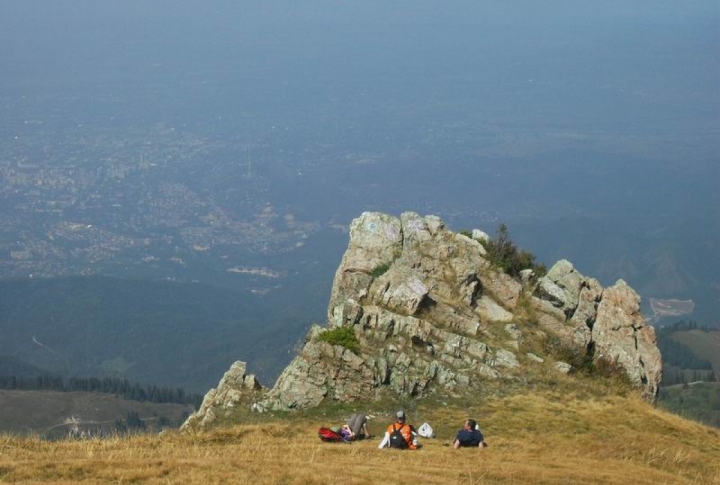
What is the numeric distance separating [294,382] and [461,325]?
8924mm

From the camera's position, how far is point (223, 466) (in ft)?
71.1

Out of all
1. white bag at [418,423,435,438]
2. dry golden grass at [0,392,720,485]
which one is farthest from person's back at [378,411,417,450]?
white bag at [418,423,435,438]

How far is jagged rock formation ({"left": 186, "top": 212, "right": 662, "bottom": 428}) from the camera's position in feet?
109

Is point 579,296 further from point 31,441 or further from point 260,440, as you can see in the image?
point 31,441

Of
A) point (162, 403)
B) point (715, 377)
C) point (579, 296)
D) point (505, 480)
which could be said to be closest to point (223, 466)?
point (505, 480)

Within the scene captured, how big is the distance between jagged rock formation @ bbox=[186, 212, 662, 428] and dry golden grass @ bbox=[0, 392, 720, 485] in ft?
6.37

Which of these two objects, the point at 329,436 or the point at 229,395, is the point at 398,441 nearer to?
the point at 329,436

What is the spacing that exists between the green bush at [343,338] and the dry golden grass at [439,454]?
148 inches

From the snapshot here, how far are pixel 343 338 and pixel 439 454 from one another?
9635 millimetres

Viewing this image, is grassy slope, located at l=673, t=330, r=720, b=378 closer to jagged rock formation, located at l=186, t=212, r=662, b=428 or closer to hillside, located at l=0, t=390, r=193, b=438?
hillside, located at l=0, t=390, r=193, b=438

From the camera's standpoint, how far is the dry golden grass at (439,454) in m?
21.1

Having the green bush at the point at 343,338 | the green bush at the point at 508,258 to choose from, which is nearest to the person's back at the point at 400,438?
the green bush at the point at 343,338

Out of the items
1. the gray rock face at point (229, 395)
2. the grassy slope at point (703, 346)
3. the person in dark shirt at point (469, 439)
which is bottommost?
the grassy slope at point (703, 346)

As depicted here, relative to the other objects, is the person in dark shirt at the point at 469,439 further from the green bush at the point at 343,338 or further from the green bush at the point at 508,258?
the green bush at the point at 508,258
